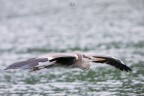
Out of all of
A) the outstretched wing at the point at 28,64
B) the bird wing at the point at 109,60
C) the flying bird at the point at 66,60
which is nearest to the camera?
the outstretched wing at the point at 28,64

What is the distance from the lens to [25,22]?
33844 mm

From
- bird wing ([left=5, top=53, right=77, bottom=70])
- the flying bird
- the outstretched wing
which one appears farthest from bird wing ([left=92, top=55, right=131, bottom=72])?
the outstretched wing

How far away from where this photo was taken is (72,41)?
2684cm

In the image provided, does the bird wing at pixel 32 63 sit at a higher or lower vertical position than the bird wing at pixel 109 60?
higher

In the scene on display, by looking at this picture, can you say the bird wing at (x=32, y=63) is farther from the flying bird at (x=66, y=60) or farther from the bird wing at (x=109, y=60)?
the bird wing at (x=109, y=60)

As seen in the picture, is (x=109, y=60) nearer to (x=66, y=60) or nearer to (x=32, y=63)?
(x=66, y=60)

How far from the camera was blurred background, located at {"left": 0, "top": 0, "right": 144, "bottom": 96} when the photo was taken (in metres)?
16.9

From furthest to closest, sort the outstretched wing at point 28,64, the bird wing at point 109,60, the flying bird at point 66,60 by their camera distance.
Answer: the bird wing at point 109,60
the flying bird at point 66,60
the outstretched wing at point 28,64

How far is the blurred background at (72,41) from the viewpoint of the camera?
16.9 metres

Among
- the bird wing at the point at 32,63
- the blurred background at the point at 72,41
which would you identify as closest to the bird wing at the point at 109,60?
the bird wing at the point at 32,63

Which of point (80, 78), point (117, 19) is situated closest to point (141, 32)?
point (117, 19)

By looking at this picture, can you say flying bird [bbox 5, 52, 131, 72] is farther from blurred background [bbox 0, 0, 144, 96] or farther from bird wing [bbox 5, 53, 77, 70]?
blurred background [bbox 0, 0, 144, 96]

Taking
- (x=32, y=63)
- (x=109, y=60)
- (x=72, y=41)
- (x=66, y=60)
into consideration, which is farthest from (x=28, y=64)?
(x=72, y=41)

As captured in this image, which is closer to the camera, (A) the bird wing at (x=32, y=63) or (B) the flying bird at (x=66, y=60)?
(A) the bird wing at (x=32, y=63)
